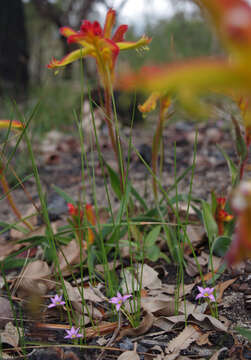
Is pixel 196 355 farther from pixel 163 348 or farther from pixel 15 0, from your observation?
pixel 15 0

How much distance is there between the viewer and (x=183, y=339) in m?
0.82

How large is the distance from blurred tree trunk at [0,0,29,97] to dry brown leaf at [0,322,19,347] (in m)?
3.35

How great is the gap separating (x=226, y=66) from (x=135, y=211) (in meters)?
1.16

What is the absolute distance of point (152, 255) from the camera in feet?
3.76

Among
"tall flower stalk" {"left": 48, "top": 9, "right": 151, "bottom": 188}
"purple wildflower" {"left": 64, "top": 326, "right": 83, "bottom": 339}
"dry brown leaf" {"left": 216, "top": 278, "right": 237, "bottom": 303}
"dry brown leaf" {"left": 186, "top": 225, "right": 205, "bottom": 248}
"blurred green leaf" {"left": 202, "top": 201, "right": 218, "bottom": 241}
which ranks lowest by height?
"dry brown leaf" {"left": 216, "top": 278, "right": 237, "bottom": 303}

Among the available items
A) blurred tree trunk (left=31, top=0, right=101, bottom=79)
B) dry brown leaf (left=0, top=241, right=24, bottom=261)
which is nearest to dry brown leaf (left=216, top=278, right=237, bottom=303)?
dry brown leaf (left=0, top=241, right=24, bottom=261)

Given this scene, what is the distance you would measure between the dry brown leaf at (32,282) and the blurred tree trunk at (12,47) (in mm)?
3141

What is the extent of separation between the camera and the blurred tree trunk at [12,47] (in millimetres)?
3941

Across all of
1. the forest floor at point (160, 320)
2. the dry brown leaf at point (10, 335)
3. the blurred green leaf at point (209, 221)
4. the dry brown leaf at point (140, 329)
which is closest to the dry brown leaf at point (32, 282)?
the forest floor at point (160, 320)

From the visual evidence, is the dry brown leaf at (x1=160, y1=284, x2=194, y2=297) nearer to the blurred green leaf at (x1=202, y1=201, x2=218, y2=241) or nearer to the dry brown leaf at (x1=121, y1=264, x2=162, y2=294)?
the dry brown leaf at (x1=121, y1=264, x2=162, y2=294)

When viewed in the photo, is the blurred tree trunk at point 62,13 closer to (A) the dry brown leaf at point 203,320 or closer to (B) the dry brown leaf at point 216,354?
(A) the dry brown leaf at point 203,320

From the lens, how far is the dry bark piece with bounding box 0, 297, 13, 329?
93 cm

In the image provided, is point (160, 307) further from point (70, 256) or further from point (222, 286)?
point (70, 256)

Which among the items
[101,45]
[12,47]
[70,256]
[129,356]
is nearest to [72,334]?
[129,356]
